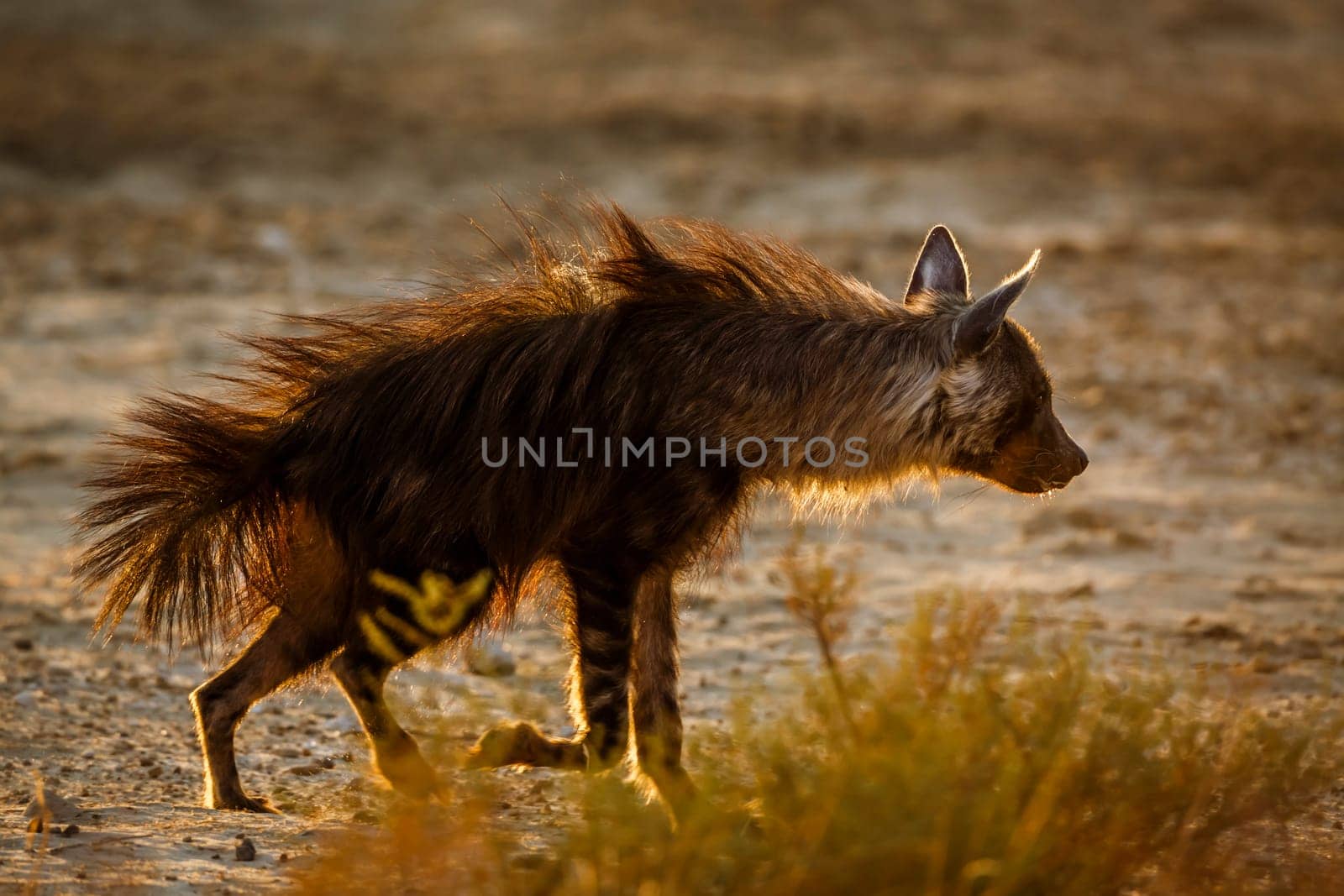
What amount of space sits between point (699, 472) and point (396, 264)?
7953 mm

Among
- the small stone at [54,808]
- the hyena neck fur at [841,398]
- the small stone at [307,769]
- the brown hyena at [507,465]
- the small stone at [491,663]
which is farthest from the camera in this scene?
the small stone at [491,663]

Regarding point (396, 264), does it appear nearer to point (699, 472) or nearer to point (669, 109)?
point (669, 109)

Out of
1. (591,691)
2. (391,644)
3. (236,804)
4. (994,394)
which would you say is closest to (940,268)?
(994,394)

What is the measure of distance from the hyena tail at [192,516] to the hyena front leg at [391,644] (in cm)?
30

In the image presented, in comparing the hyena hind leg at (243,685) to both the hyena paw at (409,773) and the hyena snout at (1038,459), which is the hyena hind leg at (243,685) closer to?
the hyena paw at (409,773)

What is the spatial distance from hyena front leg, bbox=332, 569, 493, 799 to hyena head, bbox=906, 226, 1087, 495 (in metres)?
1.41

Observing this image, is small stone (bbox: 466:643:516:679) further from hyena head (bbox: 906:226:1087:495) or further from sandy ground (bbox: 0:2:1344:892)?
hyena head (bbox: 906:226:1087:495)

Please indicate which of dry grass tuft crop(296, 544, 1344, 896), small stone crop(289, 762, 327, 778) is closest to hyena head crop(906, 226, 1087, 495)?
dry grass tuft crop(296, 544, 1344, 896)

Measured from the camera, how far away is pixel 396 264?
12094mm

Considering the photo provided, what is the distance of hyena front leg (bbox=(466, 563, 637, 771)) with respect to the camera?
452 cm

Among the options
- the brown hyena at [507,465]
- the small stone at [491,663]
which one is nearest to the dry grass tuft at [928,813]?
the brown hyena at [507,465]

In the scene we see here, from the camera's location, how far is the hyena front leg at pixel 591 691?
452cm

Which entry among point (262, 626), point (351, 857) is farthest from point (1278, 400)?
point (351, 857)

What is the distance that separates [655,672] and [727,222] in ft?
29.2
